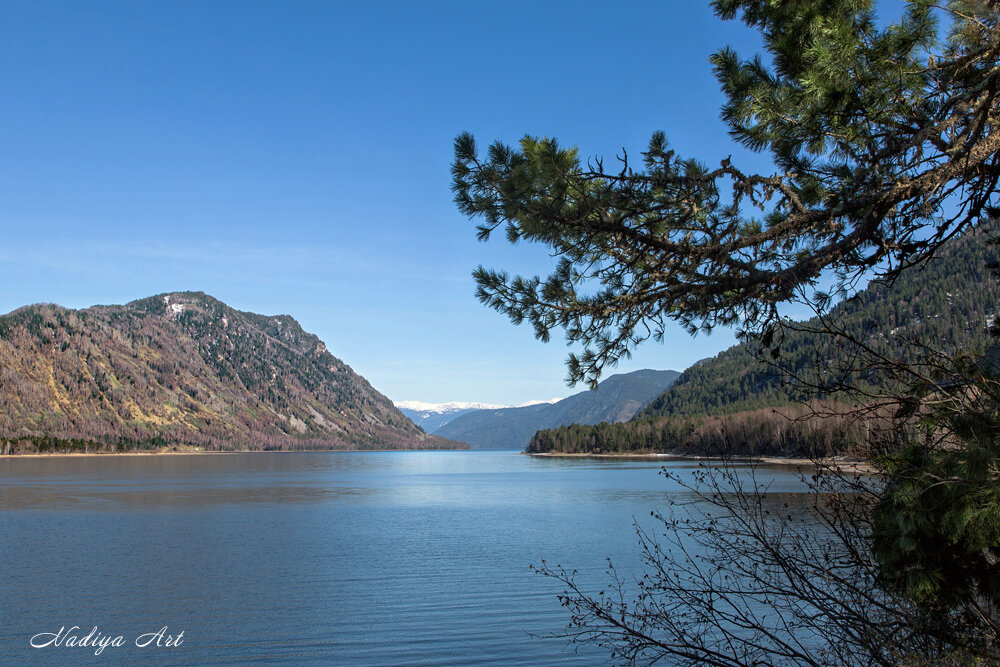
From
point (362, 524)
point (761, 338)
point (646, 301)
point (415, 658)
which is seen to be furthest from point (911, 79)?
point (362, 524)

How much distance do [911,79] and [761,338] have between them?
101 inches

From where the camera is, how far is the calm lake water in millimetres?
14500

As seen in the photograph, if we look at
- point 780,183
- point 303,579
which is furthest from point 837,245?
point 303,579

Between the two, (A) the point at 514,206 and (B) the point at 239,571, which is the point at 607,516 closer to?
(B) the point at 239,571
